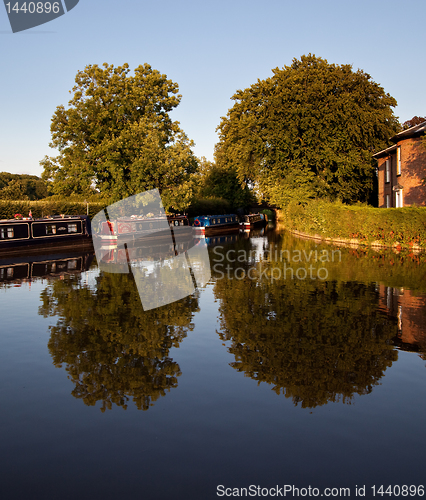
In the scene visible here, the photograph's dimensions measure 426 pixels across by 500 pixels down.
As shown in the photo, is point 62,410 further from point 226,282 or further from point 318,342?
point 226,282

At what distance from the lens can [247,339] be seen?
8633 mm

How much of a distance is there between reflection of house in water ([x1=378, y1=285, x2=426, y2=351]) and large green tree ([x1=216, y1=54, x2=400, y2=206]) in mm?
24903

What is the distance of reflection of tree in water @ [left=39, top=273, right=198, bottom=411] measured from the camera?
21.0 ft

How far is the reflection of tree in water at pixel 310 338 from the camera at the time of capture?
6.46m

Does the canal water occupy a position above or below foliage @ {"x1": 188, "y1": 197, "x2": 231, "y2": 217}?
below

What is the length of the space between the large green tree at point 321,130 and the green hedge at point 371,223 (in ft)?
15.7

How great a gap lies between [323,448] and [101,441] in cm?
240

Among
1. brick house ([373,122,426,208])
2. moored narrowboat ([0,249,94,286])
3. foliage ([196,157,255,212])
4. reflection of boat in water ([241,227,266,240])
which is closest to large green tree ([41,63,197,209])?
reflection of boat in water ([241,227,266,240])

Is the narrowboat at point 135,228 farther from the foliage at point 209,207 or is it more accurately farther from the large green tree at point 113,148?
the foliage at point 209,207

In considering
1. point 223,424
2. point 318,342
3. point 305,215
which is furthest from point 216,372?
point 305,215

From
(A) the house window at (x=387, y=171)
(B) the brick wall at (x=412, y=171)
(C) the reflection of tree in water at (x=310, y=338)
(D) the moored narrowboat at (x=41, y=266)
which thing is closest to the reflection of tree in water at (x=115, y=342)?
(C) the reflection of tree in water at (x=310, y=338)

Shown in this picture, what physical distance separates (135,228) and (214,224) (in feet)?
42.3

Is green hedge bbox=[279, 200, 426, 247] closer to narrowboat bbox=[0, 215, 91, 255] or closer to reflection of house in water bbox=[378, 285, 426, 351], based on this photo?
reflection of house in water bbox=[378, 285, 426, 351]

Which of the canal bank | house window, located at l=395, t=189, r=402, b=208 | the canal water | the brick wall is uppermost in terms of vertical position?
the brick wall
